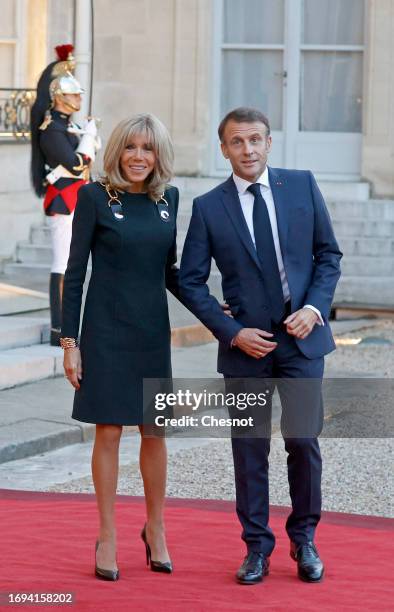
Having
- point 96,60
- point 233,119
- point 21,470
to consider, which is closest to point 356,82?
point 96,60

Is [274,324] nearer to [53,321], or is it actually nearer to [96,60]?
[53,321]

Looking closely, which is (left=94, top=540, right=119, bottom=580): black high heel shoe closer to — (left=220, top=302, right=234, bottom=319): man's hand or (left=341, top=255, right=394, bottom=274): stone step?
(left=220, top=302, right=234, bottom=319): man's hand

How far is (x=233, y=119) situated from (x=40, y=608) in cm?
193

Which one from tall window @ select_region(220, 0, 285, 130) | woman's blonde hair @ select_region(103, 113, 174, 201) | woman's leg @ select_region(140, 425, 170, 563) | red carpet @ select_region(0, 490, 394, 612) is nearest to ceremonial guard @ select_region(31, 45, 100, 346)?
red carpet @ select_region(0, 490, 394, 612)

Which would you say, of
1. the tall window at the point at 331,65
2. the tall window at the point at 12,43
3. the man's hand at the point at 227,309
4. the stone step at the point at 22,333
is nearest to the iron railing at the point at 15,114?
the tall window at the point at 12,43

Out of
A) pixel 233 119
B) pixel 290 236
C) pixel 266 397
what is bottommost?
pixel 266 397

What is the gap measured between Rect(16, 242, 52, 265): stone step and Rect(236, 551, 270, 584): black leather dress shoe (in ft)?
32.3

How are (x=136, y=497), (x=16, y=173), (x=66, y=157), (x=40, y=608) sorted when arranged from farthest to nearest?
(x=16, y=173), (x=66, y=157), (x=136, y=497), (x=40, y=608)

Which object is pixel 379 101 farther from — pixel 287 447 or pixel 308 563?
pixel 308 563

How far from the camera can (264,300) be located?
5340mm

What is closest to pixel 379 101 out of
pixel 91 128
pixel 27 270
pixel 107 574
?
pixel 27 270

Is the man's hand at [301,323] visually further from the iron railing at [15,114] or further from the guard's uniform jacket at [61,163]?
the iron railing at [15,114]

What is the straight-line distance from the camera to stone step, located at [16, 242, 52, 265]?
15.0 metres

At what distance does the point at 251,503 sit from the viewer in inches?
210
